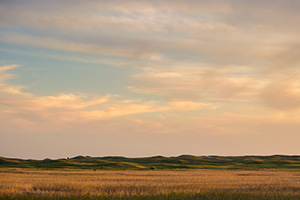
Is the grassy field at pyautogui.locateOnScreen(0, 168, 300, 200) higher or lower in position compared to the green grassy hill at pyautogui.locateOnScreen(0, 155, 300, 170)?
lower

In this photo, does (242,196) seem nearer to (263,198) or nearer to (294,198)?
(263,198)

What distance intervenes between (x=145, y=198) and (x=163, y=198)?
93 cm

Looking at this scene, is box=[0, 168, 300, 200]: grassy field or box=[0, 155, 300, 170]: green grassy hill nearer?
box=[0, 168, 300, 200]: grassy field

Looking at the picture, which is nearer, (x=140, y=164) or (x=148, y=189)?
(x=148, y=189)

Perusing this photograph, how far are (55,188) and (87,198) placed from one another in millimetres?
8345

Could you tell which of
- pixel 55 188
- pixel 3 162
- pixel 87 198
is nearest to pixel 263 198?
pixel 87 198

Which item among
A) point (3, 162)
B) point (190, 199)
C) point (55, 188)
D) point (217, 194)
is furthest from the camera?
point (3, 162)

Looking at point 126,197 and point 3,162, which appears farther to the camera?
point 3,162

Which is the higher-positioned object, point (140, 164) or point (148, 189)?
point (140, 164)

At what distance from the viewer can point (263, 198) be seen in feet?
66.8

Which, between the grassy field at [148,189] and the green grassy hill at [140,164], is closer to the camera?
the grassy field at [148,189]

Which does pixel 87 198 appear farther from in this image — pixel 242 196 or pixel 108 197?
pixel 242 196

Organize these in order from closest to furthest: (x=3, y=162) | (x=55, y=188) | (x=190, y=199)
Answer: (x=190, y=199), (x=55, y=188), (x=3, y=162)

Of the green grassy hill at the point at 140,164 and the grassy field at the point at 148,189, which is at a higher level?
the green grassy hill at the point at 140,164
